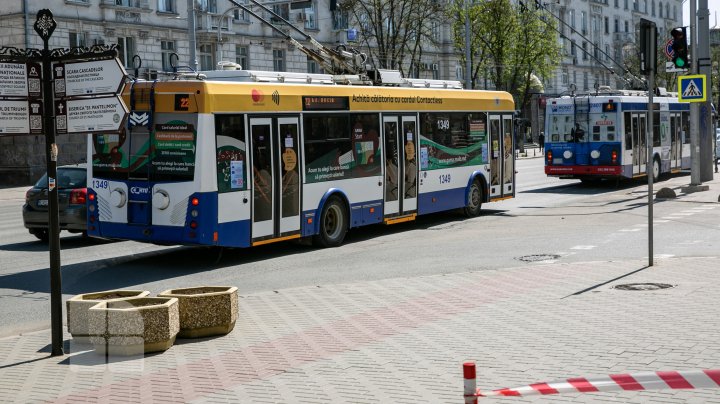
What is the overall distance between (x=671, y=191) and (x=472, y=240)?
9.54m

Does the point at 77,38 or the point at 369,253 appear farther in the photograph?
the point at 77,38

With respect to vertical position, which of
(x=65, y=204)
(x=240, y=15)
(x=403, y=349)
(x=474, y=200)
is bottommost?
(x=403, y=349)

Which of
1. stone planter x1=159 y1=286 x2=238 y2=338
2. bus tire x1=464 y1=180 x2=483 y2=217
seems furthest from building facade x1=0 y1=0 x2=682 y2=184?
stone planter x1=159 y1=286 x2=238 y2=338

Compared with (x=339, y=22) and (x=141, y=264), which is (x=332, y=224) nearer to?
(x=141, y=264)

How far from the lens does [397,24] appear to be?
183 ft

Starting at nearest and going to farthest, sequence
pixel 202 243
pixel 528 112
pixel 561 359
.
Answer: pixel 561 359
pixel 202 243
pixel 528 112

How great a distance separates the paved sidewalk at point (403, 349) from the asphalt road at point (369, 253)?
2.03 m

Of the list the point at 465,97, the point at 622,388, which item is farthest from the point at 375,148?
the point at 622,388

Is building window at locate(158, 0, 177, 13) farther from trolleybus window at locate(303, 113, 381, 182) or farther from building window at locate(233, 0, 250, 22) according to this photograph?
trolleybus window at locate(303, 113, 381, 182)

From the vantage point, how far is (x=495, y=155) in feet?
75.9

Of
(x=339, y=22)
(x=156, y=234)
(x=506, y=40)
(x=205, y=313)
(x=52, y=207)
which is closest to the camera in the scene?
(x=52, y=207)

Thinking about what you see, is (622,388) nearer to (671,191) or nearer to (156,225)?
(156,225)

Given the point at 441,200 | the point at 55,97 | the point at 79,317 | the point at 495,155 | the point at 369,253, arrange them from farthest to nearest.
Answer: the point at 495,155, the point at 441,200, the point at 369,253, the point at 79,317, the point at 55,97

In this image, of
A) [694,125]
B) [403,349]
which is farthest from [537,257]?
[694,125]
